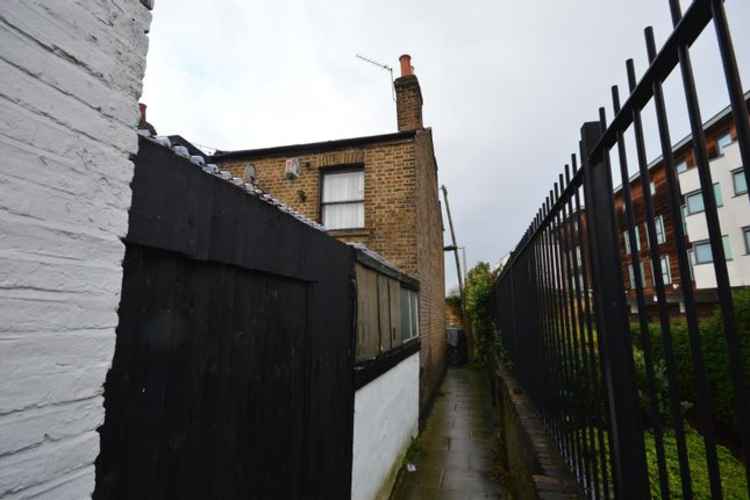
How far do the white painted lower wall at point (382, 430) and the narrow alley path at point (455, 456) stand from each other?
316 millimetres

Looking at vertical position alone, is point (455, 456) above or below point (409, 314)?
below

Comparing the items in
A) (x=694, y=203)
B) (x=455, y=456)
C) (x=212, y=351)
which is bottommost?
(x=455, y=456)

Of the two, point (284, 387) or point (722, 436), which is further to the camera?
point (722, 436)

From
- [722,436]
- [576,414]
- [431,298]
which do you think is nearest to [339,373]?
[576,414]

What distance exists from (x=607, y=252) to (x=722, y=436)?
591cm

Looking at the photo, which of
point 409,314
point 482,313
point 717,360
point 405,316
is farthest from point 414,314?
point 482,313

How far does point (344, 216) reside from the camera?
8.26 m

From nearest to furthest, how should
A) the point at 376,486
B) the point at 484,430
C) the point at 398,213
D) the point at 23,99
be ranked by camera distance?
the point at 23,99
the point at 376,486
the point at 484,430
the point at 398,213

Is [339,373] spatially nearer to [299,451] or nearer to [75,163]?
[299,451]

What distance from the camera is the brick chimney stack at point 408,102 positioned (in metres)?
8.73

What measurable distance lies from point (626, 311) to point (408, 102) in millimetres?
8274

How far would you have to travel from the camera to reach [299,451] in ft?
7.98

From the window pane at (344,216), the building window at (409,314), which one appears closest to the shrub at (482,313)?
the building window at (409,314)

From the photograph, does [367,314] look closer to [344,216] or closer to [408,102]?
[344,216]
